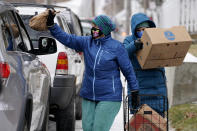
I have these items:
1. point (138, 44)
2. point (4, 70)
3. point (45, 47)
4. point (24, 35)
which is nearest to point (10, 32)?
point (45, 47)

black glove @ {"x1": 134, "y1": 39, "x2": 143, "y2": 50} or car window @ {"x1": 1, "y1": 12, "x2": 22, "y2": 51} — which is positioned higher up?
car window @ {"x1": 1, "y1": 12, "x2": 22, "y2": 51}

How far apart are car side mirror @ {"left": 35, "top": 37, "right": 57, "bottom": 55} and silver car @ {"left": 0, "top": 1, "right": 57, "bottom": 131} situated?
0.08 ft

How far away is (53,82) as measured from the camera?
23.2 ft

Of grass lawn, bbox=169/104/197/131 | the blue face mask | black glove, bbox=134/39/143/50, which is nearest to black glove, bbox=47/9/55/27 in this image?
black glove, bbox=134/39/143/50

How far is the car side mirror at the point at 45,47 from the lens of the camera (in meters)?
6.27

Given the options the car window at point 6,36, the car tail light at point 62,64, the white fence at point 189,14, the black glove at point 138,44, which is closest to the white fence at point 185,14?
the white fence at point 189,14

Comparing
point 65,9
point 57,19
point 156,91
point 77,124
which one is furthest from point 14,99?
point 65,9

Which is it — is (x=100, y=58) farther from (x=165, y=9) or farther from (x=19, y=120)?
(x=165, y=9)

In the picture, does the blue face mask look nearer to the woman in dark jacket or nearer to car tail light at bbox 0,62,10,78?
the woman in dark jacket

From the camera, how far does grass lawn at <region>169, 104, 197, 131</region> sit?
8.15 metres

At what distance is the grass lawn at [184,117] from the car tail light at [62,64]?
2.09 m

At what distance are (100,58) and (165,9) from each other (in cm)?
1522

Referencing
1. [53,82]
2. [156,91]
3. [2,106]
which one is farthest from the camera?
[53,82]

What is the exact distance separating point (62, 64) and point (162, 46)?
66.5 inches
